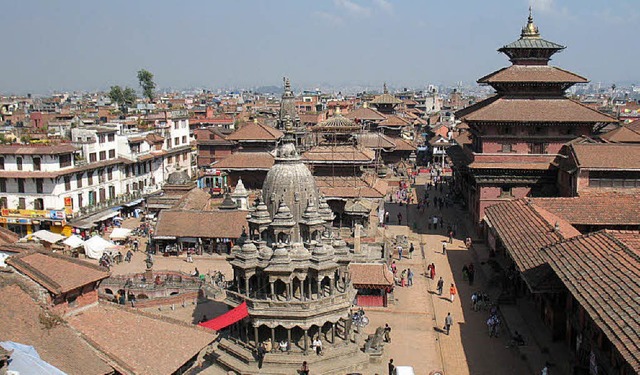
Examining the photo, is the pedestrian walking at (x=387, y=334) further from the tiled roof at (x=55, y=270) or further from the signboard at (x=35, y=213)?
the signboard at (x=35, y=213)

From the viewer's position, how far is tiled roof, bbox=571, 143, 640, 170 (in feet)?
117

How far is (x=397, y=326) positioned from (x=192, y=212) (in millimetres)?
19134

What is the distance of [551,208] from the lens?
33.8 m

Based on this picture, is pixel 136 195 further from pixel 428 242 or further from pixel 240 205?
pixel 428 242

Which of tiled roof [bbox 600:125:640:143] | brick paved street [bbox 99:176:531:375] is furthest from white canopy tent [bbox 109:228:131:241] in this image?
tiled roof [bbox 600:125:640:143]

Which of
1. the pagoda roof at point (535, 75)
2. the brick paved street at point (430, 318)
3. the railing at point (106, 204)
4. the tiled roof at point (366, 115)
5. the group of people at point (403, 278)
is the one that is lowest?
the brick paved street at point (430, 318)

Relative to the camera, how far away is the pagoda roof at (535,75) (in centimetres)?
4278

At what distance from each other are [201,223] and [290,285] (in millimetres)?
21445

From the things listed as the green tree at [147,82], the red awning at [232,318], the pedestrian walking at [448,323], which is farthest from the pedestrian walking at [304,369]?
the green tree at [147,82]

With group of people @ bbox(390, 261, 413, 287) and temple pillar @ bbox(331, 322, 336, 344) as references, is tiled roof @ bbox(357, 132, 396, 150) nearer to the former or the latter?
group of people @ bbox(390, 261, 413, 287)

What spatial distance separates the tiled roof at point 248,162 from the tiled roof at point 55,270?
106 ft

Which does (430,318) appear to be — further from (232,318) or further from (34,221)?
(34,221)

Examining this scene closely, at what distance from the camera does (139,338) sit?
18891mm

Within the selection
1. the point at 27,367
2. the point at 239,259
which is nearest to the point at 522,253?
the point at 239,259
